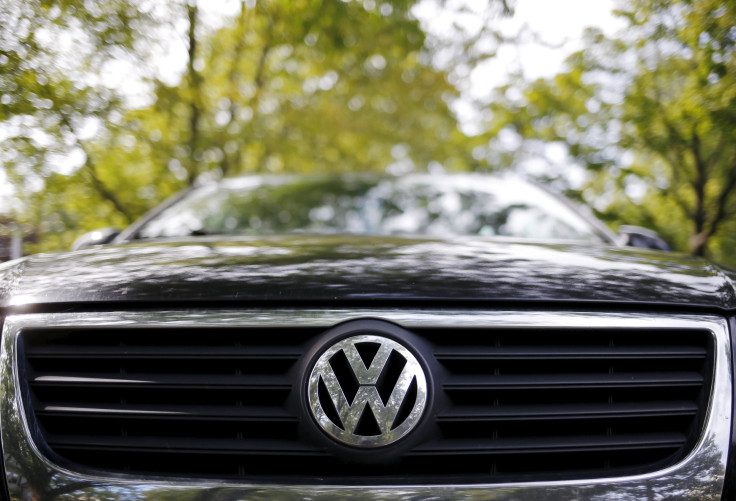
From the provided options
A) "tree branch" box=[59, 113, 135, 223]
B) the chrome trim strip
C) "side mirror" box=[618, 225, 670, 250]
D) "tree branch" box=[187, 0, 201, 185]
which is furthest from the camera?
"tree branch" box=[187, 0, 201, 185]

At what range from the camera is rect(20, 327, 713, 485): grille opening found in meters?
1.47

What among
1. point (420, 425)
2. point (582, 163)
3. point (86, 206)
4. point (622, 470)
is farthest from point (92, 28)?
point (582, 163)

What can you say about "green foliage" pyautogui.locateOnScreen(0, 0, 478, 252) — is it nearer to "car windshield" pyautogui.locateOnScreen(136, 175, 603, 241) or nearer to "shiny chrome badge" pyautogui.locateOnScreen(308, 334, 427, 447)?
"car windshield" pyautogui.locateOnScreen(136, 175, 603, 241)

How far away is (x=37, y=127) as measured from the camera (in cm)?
292

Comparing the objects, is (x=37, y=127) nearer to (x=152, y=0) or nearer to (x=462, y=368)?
(x=152, y=0)

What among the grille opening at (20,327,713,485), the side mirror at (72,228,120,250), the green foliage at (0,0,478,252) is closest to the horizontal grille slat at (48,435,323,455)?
the grille opening at (20,327,713,485)

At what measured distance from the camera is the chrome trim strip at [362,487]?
4.53 ft

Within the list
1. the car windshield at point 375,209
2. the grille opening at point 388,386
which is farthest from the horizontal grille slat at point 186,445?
the car windshield at point 375,209

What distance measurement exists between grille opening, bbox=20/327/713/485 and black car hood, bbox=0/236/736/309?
Result: 0.28 feet

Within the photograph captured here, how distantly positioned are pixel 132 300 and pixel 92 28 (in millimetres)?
2048

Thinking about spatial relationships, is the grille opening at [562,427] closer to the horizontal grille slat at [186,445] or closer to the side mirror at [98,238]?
the horizontal grille slat at [186,445]

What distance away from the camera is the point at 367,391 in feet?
4.56

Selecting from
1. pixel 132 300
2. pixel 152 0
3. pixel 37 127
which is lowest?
pixel 132 300

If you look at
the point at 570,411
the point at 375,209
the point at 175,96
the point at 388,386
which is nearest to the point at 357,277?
the point at 388,386
